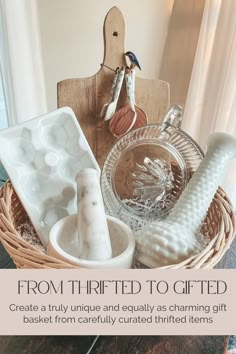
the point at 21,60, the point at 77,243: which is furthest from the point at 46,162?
the point at 21,60

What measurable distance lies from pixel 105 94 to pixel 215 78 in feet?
1.46

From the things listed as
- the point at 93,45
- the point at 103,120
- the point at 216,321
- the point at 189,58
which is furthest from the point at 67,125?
the point at 189,58

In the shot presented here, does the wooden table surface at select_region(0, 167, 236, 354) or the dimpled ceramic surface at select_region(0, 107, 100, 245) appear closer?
the wooden table surface at select_region(0, 167, 236, 354)

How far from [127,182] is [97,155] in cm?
14

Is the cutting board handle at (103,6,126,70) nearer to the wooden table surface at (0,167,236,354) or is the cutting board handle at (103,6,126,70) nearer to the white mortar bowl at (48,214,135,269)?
the white mortar bowl at (48,214,135,269)

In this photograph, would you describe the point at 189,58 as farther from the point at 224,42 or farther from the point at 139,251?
the point at 139,251

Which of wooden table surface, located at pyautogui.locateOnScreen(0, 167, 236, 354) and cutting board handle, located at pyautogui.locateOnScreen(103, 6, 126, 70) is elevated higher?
cutting board handle, located at pyautogui.locateOnScreen(103, 6, 126, 70)

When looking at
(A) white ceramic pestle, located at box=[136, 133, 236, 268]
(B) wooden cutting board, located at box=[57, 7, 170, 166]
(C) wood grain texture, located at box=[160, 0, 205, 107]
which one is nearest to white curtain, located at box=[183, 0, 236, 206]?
(C) wood grain texture, located at box=[160, 0, 205, 107]

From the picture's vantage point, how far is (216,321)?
458 mm

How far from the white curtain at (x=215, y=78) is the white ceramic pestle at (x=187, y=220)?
1.55 feet

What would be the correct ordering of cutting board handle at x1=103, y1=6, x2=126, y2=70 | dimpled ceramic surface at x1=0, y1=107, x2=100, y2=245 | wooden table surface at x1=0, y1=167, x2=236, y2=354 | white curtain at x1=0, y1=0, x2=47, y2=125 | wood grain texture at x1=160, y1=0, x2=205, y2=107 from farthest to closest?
wood grain texture at x1=160, y1=0, x2=205, y2=107 → white curtain at x1=0, y1=0, x2=47, y2=125 → cutting board handle at x1=103, y1=6, x2=126, y2=70 → dimpled ceramic surface at x1=0, y1=107, x2=100, y2=245 → wooden table surface at x1=0, y1=167, x2=236, y2=354

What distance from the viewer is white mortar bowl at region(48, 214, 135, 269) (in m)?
0.47

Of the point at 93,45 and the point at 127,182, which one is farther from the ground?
the point at 93,45

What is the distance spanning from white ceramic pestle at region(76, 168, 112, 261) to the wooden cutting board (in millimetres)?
283
